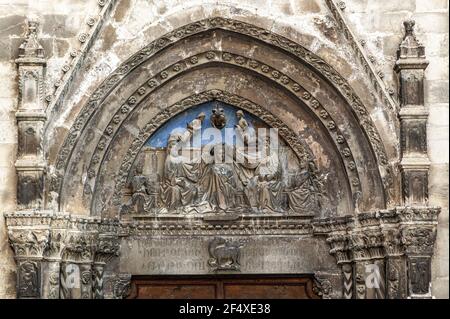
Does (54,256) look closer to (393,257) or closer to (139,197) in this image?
(139,197)

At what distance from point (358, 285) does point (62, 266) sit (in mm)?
3563

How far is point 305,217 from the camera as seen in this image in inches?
683

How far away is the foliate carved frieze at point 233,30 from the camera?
16.7 metres

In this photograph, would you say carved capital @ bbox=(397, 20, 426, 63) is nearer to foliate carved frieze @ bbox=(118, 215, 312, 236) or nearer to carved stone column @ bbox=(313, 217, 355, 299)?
carved stone column @ bbox=(313, 217, 355, 299)

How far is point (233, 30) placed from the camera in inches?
672

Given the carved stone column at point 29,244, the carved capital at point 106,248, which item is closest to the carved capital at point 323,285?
the carved capital at point 106,248

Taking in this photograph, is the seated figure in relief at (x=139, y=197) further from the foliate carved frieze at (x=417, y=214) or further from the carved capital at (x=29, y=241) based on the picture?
the foliate carved frieze at (x=417, y=214)

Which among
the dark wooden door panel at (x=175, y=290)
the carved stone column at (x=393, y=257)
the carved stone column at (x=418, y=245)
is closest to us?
the carved stone column at (x=418, y=245)

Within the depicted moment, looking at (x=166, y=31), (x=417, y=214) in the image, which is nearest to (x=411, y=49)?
(x=417, y=214)

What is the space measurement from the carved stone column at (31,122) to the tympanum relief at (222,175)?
1.40 meters

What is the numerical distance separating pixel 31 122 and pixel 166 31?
1974 mm

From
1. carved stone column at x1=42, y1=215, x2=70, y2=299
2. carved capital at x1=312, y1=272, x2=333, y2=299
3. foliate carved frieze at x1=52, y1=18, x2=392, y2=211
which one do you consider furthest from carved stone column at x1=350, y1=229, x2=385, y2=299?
carved stone column at x1=42, y1=215, x2=70, y2=299

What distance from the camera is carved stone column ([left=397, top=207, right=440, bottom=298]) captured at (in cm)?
1625

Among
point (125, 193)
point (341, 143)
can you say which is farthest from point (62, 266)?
point (341, 143)
